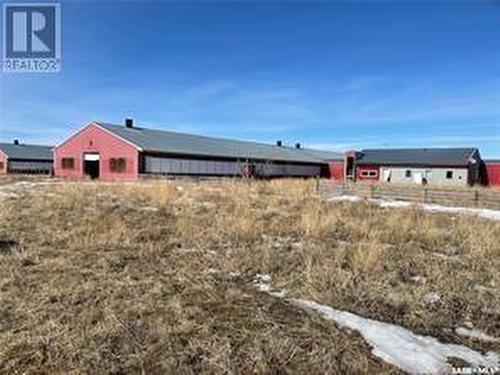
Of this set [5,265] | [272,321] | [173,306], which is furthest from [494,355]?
[5,265]

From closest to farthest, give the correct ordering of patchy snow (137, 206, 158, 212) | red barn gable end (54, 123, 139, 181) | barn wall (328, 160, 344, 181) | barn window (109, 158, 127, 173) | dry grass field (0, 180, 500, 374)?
1. dry grass field (0, 180, 500, 374)
2. patchy snow (137, 206, 158, 212)
3. red barn gable end (54, 123, 139, 181)
4. barn window (109, 158, 127, 173)
5. barn wall (328, 160, 344, 181)

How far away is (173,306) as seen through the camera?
586 cm

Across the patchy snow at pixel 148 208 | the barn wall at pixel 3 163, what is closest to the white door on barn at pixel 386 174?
the patchy snow at pixel 148 208

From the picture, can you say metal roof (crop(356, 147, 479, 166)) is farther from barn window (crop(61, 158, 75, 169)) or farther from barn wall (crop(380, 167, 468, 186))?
barn window (crop(61, 158, 75, 169))

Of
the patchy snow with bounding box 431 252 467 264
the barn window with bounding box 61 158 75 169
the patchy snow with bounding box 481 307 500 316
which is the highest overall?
the barn window with bounding box 61 158 75 169

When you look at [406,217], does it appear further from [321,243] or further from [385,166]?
[385,166]

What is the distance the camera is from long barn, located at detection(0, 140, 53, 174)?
6225 cm

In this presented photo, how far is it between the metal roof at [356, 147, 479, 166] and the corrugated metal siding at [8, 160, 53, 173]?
37.1 metres

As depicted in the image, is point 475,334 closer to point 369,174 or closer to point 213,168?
point 213,168

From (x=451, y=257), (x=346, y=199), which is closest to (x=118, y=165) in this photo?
(x=346, y=199)

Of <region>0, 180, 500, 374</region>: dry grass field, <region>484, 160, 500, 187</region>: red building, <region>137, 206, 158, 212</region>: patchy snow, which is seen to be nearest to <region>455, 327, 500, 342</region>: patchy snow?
<region>0, 180, 500, 374</region>: dry grass field

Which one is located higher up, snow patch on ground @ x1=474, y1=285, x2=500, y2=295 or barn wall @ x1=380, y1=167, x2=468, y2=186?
barn wall @ x1=380, y1=167, x2=468, y2=186

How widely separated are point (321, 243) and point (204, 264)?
2.83 metres

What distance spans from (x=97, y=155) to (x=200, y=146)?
9.44m
